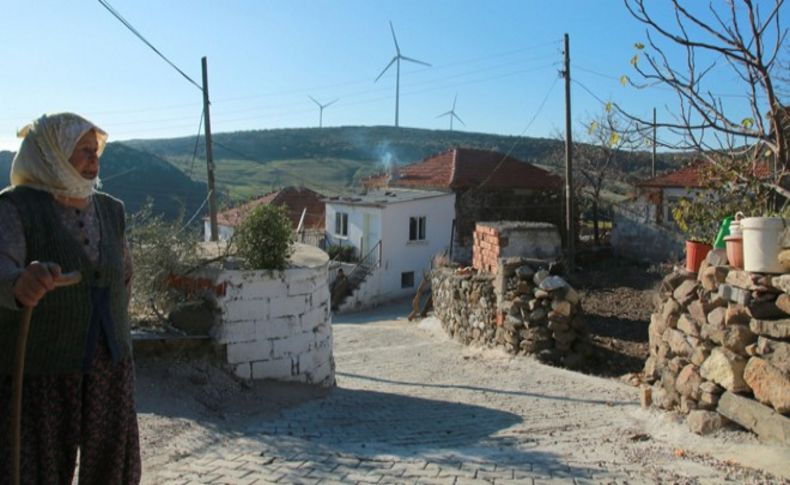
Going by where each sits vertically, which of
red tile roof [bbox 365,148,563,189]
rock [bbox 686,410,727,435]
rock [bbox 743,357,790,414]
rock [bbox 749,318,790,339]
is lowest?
rock [bbox 686,410,727,435]

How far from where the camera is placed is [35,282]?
227 centimetres

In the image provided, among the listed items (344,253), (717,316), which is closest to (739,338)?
(717,316)

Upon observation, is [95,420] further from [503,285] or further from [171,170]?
[171,170]

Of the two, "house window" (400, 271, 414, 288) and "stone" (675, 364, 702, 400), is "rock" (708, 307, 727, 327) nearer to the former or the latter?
"stone" (675, 364, 702, 400)

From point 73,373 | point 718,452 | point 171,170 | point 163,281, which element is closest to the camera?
point 73,373

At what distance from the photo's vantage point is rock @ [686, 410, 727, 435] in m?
4.56

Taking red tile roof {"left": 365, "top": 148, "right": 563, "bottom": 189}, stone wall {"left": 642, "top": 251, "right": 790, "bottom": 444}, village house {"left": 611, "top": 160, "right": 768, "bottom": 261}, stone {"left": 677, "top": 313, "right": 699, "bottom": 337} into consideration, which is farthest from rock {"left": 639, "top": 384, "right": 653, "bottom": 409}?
red tile roof {"left": 365, "top": 148, "right": 563, "bottom": 189}

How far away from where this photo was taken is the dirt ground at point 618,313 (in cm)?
940

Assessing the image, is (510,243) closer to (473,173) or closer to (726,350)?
(726,350)

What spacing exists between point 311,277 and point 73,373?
3.82 m

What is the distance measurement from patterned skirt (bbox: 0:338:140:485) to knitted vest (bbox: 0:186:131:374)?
0.24 feet

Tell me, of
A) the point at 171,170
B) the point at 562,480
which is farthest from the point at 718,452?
the point at 171,170

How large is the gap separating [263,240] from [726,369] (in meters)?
4.01

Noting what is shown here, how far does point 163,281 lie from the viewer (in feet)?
19.8
